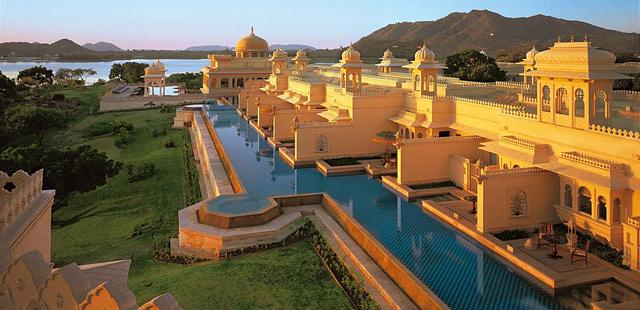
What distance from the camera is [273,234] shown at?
35.5 feet

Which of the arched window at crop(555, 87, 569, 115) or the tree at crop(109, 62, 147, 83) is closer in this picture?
the arched window at crop(555, 87, 569, 115)

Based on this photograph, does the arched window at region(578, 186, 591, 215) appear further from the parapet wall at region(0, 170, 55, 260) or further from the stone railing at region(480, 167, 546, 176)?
the parapet wall at region(0, 170, 55, 260)

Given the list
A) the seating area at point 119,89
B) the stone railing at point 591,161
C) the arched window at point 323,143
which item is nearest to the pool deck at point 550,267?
the stone railing at point 591,161

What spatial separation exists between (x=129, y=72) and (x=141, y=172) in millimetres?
46990

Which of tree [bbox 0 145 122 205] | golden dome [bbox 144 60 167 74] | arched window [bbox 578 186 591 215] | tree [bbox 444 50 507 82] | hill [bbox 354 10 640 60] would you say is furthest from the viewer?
hill [bbox 354 10 640 60]

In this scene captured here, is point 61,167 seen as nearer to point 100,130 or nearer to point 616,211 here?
point 616,211

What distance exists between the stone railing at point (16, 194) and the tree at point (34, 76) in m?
46.7

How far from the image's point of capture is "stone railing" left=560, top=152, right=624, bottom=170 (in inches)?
381

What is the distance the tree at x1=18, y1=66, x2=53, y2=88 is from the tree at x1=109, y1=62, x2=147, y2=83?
11.0 m

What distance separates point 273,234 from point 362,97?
9065 millimetres

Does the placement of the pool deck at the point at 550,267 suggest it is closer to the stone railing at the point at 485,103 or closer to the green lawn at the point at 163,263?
the green lawn at the point at 163,263

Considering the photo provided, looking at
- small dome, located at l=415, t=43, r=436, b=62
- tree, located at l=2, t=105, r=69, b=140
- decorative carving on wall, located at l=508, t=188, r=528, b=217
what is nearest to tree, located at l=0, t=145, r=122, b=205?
tree, located at l=2, t=105, r=69, b=140

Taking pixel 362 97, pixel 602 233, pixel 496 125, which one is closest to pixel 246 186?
pixel 362 97

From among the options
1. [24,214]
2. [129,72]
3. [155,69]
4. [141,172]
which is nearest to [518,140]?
[24,214]
